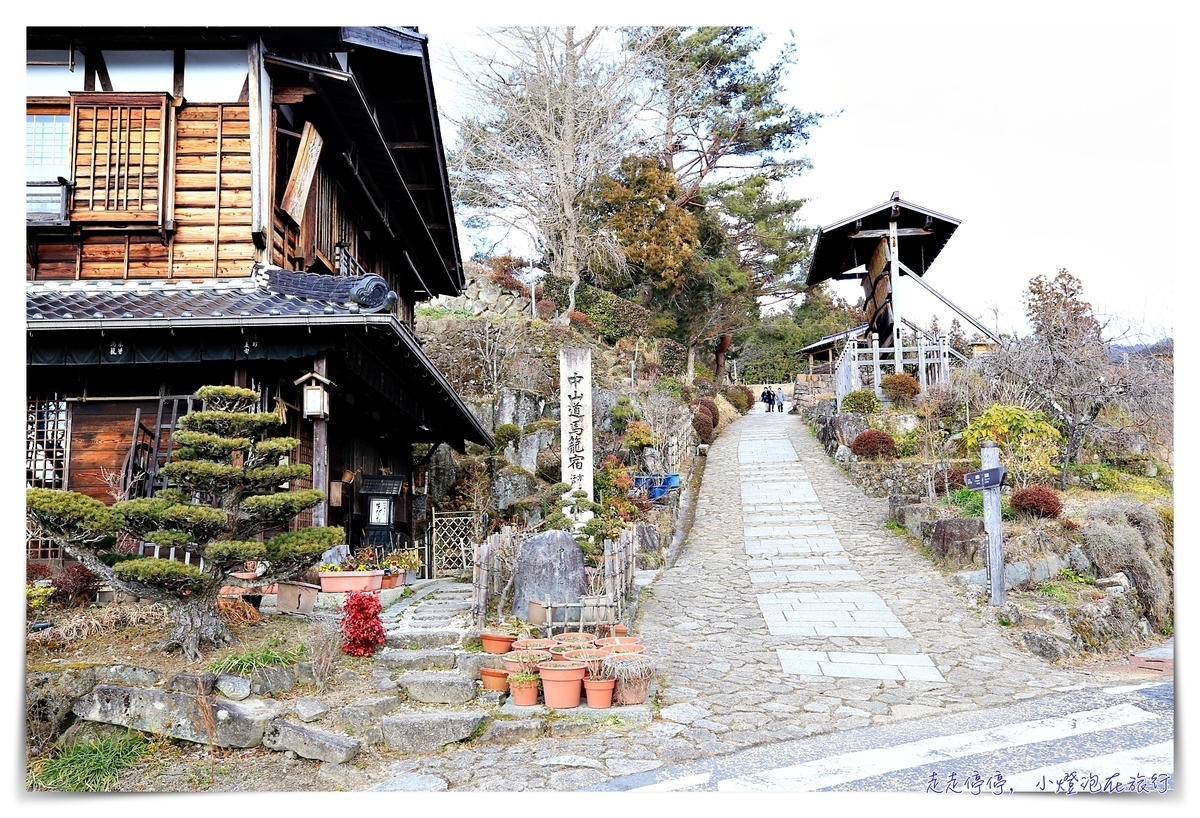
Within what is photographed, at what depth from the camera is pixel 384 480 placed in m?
12.3

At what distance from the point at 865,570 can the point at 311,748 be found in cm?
950

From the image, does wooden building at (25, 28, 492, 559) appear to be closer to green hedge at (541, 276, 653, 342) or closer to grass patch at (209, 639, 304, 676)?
grass patch at (209, 639, 304, 676)

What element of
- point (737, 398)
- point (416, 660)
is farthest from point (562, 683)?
point (737, 398)

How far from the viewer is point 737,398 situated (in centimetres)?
3850

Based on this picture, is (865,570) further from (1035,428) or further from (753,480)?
(753,480)

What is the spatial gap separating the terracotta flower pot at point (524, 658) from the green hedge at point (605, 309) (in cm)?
2441

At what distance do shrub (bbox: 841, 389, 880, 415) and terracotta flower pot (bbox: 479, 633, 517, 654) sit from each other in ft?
57.1

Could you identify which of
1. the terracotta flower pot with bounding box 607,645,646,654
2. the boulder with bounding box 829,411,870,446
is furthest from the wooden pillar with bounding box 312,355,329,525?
the boulder with bounding box 829,411,870,446

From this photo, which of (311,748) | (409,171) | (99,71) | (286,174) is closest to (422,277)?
(409,171)

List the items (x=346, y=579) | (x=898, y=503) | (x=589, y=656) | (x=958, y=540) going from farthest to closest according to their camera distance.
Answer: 1. (x=898, y=503)
2. (x=958, y=540)
3. (x=346, y=579)
4. (x=589, y=656)

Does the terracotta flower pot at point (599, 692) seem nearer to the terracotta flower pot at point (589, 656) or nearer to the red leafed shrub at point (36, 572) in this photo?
the terracotta flower pot at point (589, 656)

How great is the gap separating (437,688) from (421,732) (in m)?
0.68

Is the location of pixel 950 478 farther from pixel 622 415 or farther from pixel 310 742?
pixel 310 742

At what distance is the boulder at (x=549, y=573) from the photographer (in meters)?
9.14
